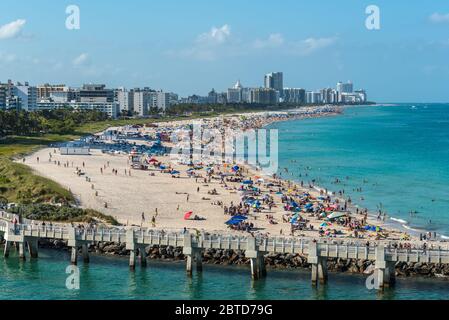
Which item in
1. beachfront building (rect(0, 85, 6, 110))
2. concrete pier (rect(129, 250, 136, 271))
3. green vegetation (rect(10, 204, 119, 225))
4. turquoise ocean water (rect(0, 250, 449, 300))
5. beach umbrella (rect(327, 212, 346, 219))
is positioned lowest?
turquoise ocean water (rect(0, 250, 449, 300))

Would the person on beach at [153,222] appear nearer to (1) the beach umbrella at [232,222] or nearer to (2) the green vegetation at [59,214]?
(2) the green vegetation at [59,214]

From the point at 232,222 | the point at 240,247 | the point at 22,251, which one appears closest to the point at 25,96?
the point at 232,222

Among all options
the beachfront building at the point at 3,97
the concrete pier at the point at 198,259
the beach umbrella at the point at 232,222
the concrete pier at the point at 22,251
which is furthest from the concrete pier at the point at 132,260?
the beachfront building at the point at 3,97

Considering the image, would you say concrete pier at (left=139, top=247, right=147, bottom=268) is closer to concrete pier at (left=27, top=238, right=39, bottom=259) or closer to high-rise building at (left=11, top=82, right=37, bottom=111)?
concrete pier at (left=27, top=238, right=39, bottom=259)

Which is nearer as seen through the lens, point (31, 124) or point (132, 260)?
point (132, 260)

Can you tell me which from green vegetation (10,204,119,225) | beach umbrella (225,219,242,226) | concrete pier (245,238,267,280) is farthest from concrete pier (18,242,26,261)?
beach umbrella (225,219,242,226)

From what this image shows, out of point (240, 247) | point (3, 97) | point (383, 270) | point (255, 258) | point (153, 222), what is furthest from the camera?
point (3, 97)

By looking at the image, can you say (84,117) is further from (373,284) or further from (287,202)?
(373,284)

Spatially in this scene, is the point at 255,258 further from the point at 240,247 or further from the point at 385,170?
the point at 385,170
